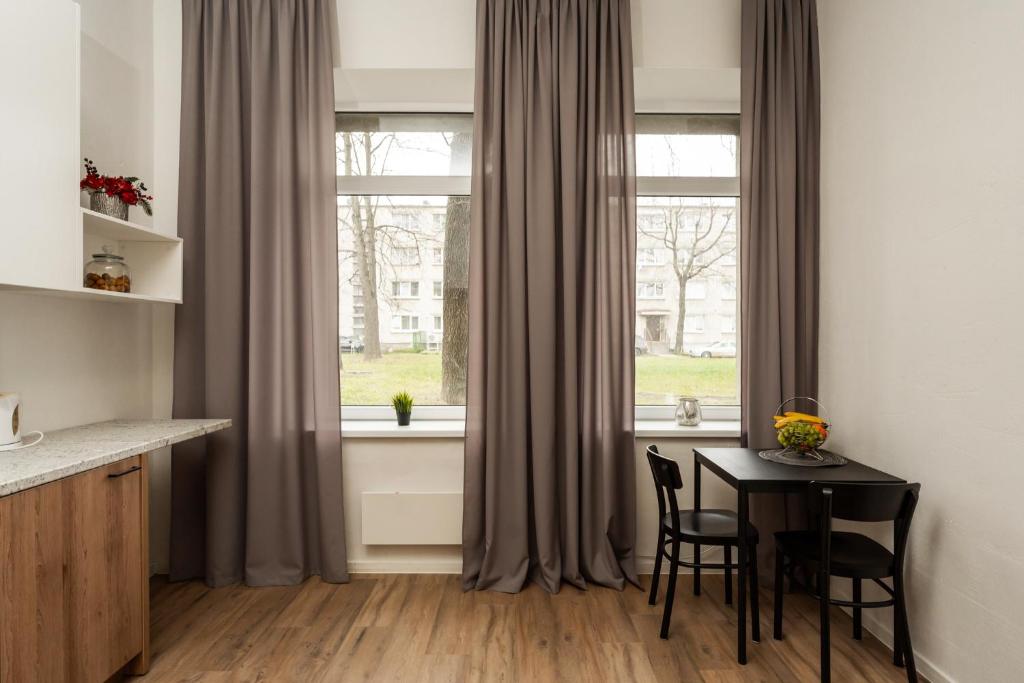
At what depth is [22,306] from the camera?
7.26ft

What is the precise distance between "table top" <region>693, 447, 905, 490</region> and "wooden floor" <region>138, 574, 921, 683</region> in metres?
0.69

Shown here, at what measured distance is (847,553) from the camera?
2061mm

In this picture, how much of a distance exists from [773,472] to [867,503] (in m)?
0.36

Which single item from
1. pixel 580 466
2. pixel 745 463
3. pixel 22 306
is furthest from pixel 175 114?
pixel 745 463

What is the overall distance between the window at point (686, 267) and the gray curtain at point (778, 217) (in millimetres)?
484

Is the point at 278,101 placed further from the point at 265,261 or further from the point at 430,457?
the point at 430,457

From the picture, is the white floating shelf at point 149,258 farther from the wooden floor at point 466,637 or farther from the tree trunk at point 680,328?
the tree trunk at point 680,328

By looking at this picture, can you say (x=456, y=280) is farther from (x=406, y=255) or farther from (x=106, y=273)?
(x=106, y=273)

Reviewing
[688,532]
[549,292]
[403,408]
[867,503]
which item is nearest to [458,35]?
[549,292]

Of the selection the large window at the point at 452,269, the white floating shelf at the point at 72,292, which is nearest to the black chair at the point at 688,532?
the large window at the point at 452,269

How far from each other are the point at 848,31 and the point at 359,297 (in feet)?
9.21

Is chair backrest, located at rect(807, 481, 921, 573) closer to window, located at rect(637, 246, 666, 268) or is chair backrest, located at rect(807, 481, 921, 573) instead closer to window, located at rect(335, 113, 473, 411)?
window, located at rect(637, 246, 666, 268)

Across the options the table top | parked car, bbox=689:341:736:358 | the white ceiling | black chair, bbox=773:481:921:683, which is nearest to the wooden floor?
black chair, bbox=773:481:921:683

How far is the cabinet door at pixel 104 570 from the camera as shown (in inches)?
69.5
